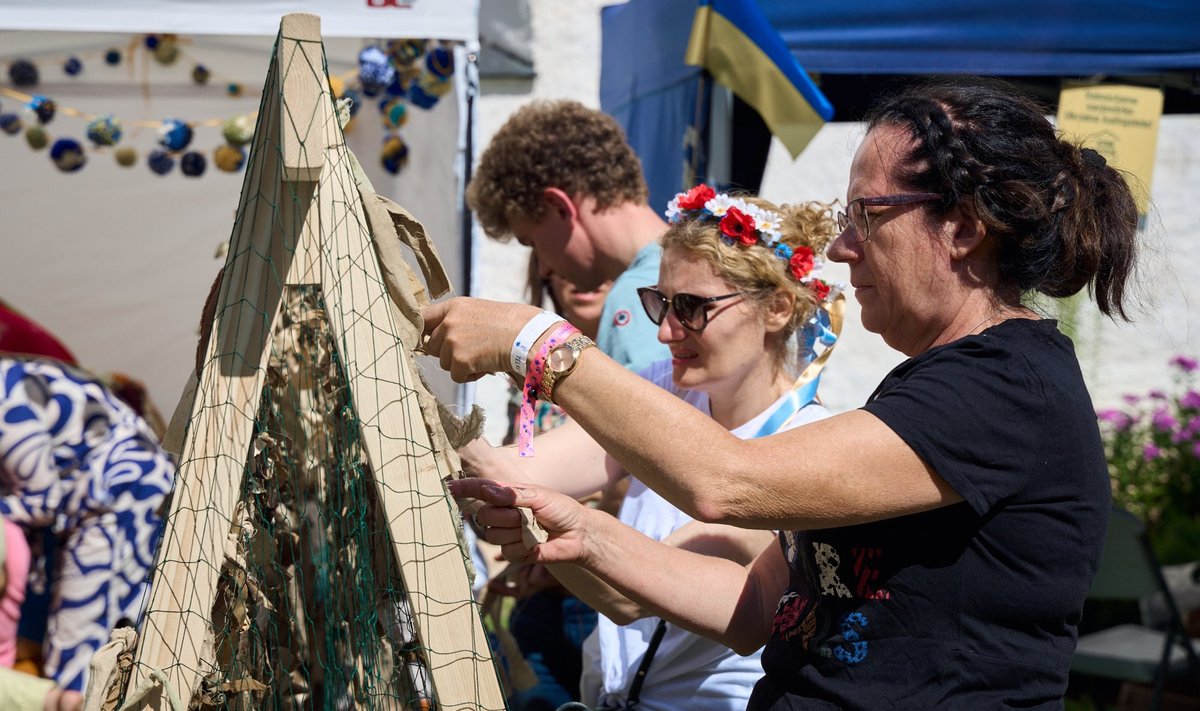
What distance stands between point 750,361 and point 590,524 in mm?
614

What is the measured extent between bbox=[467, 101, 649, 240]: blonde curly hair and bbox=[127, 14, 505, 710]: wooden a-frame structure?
1.62 metres

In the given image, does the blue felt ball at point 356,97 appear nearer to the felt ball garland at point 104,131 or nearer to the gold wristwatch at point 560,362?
the felt ball garland at point 104,131

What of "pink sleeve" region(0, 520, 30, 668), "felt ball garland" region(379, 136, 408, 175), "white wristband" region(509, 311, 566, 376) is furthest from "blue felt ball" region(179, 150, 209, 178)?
"white wristband" region(509, 311, 566, 376)

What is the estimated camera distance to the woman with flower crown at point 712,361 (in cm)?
195

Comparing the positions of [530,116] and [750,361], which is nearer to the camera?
[750,361]

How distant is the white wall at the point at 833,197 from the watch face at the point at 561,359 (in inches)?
196

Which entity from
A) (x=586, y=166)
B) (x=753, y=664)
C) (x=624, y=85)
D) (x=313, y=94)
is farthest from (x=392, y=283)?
(x=624, y=85)

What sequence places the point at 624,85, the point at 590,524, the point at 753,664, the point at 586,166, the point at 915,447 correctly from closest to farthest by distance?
the point at 915,447 < the point at 590,524 < the point at 753,664 < the point at 586,166 < the point at 624,85

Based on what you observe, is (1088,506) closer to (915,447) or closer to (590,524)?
(915,447)

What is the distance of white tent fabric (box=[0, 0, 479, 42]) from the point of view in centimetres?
311

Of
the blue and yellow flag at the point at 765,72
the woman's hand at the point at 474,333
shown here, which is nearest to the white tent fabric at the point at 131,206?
the blue and yellow flag at the point at 765,72

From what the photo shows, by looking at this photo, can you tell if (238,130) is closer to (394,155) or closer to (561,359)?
(394,155)

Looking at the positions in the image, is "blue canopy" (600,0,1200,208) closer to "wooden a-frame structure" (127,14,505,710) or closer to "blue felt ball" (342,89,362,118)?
"blue felt ball" (342,89,362,118)

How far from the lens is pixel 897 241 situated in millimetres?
1379
